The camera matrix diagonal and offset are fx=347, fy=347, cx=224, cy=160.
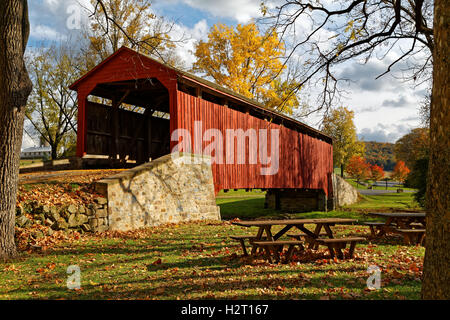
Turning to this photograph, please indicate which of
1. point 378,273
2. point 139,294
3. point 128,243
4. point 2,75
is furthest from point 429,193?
point 2,75

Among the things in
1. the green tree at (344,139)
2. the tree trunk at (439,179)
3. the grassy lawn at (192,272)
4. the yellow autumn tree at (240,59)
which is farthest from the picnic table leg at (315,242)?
the green tree at (344,139)

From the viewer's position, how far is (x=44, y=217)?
24.6 feet

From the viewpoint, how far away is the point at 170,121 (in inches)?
457

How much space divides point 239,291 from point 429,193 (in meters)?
2.29

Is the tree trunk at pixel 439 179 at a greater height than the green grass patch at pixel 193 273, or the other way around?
the tree trunk at pixel 439 179

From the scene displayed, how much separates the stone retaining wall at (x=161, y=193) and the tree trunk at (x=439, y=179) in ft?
24.3

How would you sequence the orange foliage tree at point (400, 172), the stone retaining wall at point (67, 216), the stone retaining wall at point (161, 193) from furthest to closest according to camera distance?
the orange foliage tree at point (400, 172) → the stone retaining wall at point (161, 193) → the stone retaining wall at point (67, 216)

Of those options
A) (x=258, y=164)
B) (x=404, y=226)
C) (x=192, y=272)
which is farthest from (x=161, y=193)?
(x=404, y=226)

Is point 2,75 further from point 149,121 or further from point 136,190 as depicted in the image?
point 149,121

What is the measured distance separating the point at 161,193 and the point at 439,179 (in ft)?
27.8

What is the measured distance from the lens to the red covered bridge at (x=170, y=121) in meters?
12.2

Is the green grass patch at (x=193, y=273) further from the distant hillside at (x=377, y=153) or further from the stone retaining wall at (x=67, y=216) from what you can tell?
the distant hillside at (x=377, y=153)

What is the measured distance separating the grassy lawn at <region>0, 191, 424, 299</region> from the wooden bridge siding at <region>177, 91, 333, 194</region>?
4271 mm

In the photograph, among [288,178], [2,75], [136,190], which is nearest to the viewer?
[2,75]
